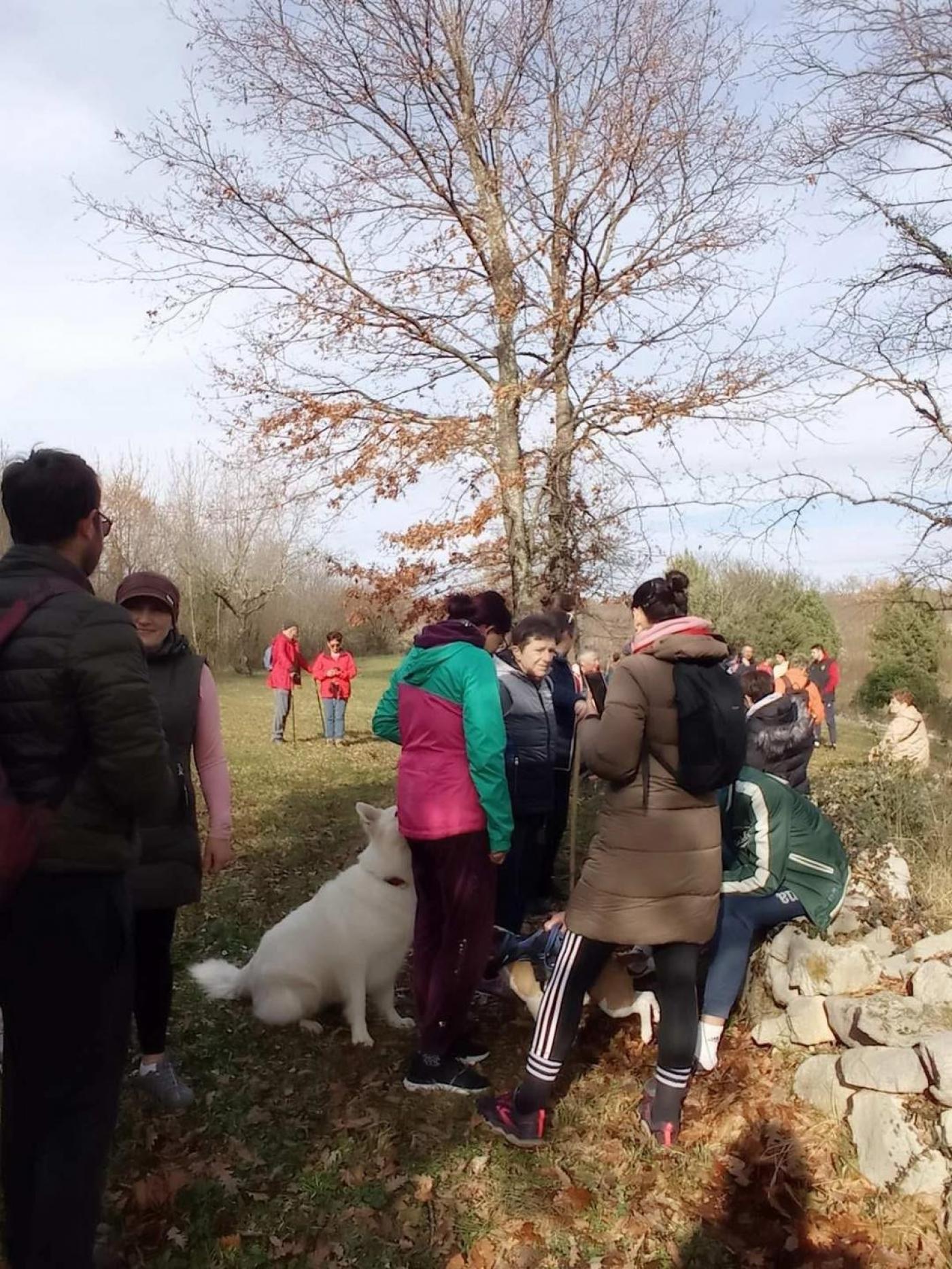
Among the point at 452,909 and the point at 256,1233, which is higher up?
the point at 452,909

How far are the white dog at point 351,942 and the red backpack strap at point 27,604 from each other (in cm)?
251

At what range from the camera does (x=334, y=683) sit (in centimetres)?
1606

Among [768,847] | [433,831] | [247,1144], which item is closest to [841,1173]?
[768,847]

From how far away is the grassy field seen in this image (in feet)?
9.99

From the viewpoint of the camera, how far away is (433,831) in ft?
12.2

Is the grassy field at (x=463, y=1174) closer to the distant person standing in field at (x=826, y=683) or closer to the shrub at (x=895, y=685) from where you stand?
the distant person standing in field at (x=826, y=683)

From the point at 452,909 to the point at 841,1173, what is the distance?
5.61 ft

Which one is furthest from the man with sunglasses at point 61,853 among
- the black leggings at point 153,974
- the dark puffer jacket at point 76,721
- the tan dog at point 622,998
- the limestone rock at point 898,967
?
the limestone rock at point 898,967

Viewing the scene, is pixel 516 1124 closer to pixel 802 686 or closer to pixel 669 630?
pixel 669 630

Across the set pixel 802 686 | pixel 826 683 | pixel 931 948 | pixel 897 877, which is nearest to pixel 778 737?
pixel 897 877

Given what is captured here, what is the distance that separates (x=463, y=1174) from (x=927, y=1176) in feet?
5.34

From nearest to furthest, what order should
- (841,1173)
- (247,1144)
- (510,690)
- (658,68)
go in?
(841,1173) → (247,1144) → (510,690) → (658,68)

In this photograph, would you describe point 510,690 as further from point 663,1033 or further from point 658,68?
point 658,68

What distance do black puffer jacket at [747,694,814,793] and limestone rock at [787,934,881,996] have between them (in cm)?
120
